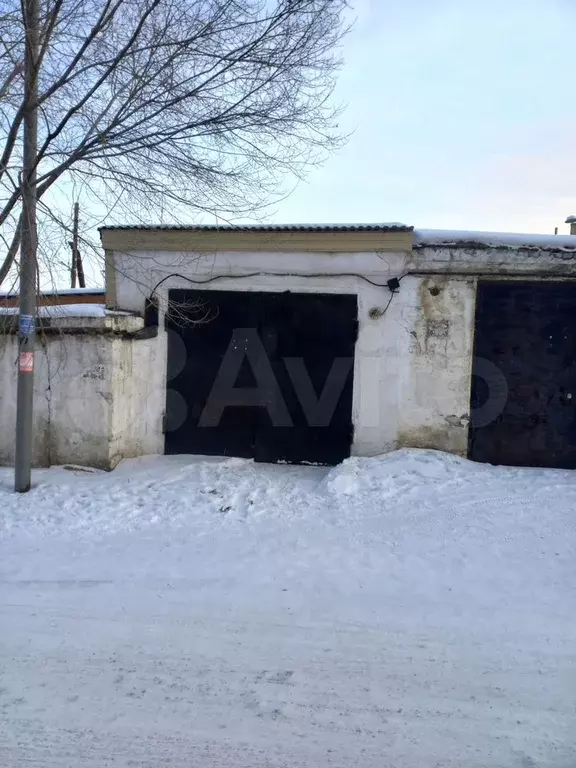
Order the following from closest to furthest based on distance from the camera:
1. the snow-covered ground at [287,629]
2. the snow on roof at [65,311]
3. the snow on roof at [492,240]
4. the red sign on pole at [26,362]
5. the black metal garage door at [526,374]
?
the snow-covered ground at [287,629] < the red sign on pole at [26,362] < the snow on roof at [65,311] < the snow on roof at [492,240] < the black metal garage door at [526,374]

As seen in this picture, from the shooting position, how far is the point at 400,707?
102 inches

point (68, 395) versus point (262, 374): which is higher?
point (262, 374)

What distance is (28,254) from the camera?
17.6ft

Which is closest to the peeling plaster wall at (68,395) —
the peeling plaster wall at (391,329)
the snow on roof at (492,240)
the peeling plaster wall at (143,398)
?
the peeling plaster wall at (143,398)

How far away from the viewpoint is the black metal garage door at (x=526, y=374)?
6777 millimetres

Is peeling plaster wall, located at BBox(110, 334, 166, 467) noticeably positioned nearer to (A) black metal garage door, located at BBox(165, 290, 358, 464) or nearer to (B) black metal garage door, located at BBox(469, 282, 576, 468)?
(A) black metal garage door, located at BBox(165, 290, 358, 464)

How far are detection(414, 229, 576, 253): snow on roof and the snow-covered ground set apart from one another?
2906mm

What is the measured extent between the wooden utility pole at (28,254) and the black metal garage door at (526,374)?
201 inches

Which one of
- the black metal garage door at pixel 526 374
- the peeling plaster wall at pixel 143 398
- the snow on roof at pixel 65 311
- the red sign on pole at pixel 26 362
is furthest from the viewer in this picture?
the peeling plaster wall at pixel 143 398

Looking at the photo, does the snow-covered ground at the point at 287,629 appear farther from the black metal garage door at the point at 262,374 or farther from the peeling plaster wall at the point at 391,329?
the black metal garage door at the point at 262,374

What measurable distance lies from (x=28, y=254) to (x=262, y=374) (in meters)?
3.03

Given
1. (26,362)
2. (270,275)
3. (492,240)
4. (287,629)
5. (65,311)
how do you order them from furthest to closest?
(270,275) < (492,240) < (65,311) < (26,362) < (287,629)

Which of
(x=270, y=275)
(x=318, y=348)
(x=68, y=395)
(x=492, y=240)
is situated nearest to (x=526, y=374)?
(x=492, y=240)

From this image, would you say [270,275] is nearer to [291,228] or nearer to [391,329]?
[291,228]
